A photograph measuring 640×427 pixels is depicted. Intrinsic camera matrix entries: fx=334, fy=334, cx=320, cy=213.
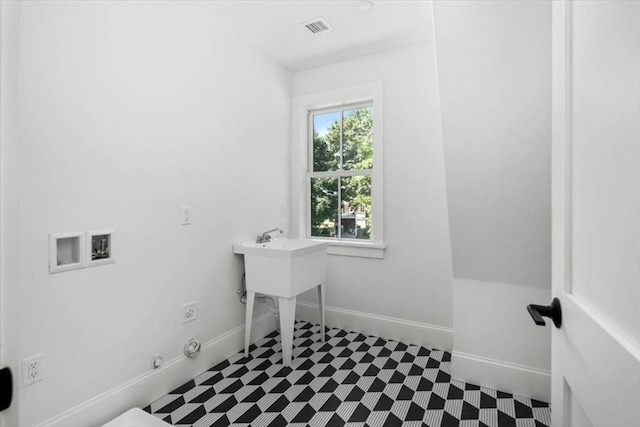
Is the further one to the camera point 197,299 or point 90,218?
point 197,299

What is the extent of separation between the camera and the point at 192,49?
7.29ft

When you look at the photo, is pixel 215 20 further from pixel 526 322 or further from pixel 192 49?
pixel 526 322

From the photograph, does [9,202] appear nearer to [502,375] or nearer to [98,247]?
[98,247]

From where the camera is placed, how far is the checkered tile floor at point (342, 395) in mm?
1787

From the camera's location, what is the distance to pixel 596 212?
0.61m

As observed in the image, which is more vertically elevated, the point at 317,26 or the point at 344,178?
the point at 317,26

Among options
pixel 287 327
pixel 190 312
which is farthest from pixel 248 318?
pixel 190 312

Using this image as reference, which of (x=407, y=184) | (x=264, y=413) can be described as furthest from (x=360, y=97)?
(x=264, y=413)

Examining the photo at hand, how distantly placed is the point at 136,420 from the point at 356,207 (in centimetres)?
220

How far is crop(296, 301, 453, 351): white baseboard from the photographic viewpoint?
2627 mm

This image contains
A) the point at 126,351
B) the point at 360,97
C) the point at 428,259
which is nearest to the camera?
the point at 126,351

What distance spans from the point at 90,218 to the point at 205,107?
3.54 feet

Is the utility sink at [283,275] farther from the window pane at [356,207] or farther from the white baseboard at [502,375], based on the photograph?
the white baseboard at [502,375]

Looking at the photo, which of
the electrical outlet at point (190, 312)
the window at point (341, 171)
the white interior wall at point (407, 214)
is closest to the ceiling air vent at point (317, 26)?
the white interior wall at point (407, 214)
